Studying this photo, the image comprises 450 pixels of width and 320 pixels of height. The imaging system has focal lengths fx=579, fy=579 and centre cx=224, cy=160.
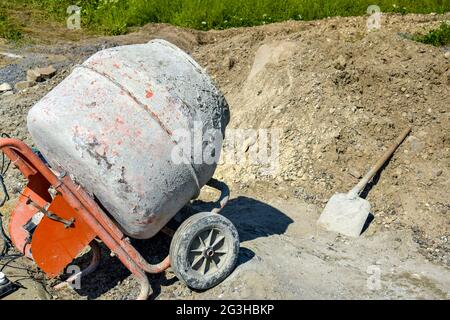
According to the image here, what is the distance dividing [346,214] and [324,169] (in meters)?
0.90

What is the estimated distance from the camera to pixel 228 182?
6766 millimetres

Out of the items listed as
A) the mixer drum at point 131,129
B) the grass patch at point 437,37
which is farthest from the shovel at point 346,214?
the grass patch at point 437,37

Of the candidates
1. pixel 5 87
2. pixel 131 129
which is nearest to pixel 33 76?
pixel 5 87

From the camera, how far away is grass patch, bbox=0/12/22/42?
12266 mm

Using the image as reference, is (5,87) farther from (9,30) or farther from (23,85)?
(9,30)

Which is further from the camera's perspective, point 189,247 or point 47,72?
point 47,72

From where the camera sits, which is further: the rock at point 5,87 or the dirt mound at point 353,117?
the rock at point 5,87

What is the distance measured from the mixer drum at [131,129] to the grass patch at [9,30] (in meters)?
8.92

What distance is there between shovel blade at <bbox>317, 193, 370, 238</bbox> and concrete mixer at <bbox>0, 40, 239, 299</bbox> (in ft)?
5.56

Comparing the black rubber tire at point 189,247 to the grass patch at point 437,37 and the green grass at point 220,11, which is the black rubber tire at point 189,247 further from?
the green grass at point 220,11

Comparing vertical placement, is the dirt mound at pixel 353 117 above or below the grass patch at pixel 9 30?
below

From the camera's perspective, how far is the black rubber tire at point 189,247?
4273 millimetres

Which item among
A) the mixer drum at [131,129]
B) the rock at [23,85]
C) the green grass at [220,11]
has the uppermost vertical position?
the mixer drum at [131,129]

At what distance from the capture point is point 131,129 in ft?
13.0
